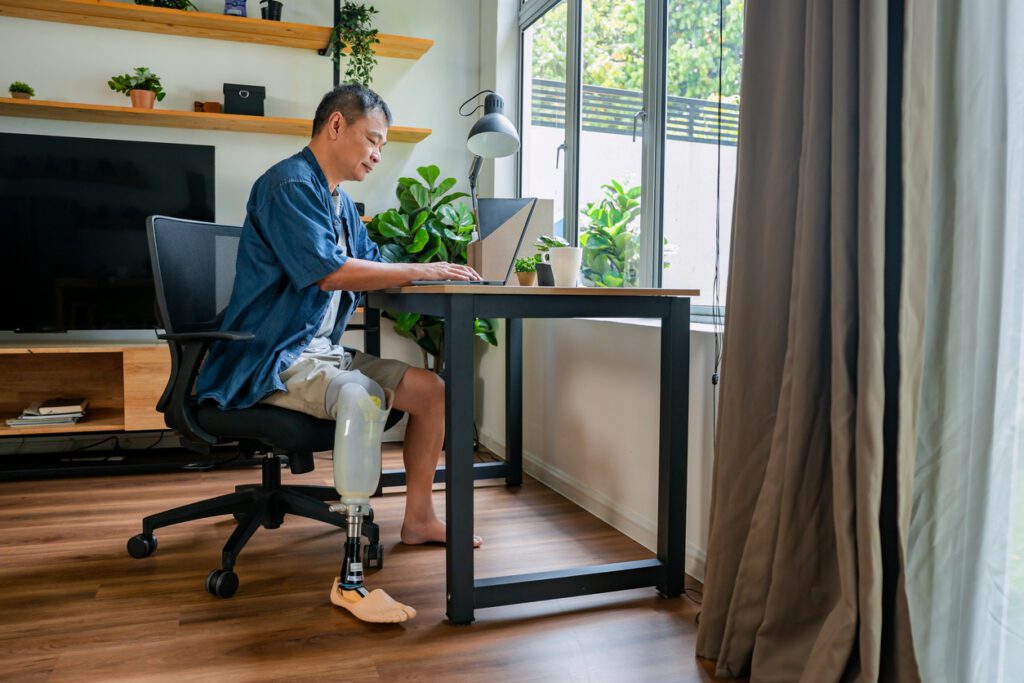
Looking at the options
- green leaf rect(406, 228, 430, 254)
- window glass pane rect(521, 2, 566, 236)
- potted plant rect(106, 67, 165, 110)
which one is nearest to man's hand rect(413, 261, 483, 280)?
window glass pane rect(521, 2, 566, 236)

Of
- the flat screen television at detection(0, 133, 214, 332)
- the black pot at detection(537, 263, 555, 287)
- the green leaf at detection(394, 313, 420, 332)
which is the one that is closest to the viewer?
the black pot at detection(537, 263, 555, 287)

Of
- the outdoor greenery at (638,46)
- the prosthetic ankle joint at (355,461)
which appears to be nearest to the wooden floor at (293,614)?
the prosthetic ankle joint at (355,461)

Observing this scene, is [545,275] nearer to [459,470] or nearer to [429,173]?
[459,470]

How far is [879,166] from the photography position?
122 centimetres

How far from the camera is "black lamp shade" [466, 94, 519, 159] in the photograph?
220 cm

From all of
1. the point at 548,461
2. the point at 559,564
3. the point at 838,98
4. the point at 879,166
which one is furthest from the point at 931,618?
the point at 548,461

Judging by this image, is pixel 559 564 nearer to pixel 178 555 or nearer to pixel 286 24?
pixel 178 555

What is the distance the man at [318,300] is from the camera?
74.7 inches

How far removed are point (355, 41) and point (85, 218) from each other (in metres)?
1.30

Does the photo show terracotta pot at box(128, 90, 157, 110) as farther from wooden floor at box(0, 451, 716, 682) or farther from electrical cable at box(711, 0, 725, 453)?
electrical cable at box(711, 0, 725, 453)

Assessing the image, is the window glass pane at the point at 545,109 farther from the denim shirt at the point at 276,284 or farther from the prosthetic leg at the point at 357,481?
the prosthetic leg at the point at 357,481

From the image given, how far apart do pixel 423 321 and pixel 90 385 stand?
140 cm

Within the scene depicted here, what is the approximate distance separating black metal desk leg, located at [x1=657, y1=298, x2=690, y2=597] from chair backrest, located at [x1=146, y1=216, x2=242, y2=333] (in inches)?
48.3

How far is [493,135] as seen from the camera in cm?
221
